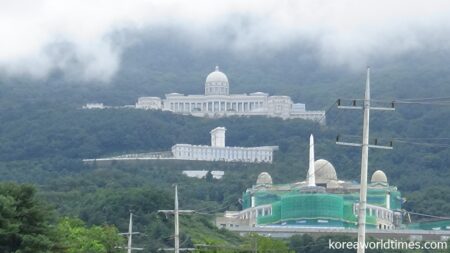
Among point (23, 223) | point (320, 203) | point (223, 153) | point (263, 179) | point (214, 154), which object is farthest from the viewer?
point (223, 153)

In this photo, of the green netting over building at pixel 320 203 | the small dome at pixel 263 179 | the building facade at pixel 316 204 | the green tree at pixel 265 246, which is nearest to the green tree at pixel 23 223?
the green tree at pixel 265 246

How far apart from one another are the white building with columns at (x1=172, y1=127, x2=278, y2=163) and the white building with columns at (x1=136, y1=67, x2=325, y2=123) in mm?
18091

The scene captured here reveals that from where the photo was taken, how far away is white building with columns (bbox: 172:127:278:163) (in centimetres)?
15312

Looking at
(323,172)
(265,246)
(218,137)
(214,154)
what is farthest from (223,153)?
(265,246)

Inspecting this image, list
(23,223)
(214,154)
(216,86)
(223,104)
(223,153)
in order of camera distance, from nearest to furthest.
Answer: (23,223) < (214,154) < (223,153) < (223,104) < (216,86)

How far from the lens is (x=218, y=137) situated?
161 m

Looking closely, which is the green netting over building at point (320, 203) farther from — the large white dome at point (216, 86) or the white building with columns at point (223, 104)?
the large white dome at point (216, 86)

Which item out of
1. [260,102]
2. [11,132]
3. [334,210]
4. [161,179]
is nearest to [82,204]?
[334,210]

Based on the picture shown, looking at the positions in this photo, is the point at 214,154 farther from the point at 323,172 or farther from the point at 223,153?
the point at 323,172

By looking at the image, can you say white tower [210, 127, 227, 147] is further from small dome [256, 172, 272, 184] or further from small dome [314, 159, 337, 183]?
small dome [314, 159, 337, 183]

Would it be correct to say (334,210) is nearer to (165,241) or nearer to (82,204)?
(82,204)

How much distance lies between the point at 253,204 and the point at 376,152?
104ft

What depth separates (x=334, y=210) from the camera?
115 m

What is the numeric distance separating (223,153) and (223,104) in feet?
88.8
